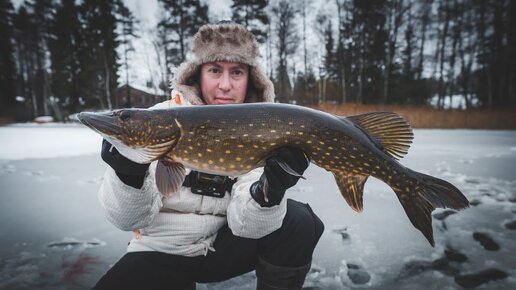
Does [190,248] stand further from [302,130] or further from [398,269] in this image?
[398,269]

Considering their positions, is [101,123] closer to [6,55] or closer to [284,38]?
[284,38]

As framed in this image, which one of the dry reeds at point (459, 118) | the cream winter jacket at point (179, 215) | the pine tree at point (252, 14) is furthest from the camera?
the pine tree at point (252, 14)

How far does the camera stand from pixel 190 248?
5.54 feet

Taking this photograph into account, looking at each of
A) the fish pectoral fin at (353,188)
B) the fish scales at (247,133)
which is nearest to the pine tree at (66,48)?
the fish scales at (247,133)

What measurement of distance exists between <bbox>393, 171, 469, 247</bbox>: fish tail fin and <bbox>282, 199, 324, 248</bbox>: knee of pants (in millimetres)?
639

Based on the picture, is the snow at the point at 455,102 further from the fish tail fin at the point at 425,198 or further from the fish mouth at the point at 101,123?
the fish mouth at the point at 101,123

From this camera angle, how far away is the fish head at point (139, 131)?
1349 millimetres

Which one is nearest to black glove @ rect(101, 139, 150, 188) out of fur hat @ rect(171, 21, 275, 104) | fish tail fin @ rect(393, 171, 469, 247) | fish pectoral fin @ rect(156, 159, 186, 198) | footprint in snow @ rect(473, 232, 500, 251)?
fish pectoral fin @ rect(156, 159, 186, 198)

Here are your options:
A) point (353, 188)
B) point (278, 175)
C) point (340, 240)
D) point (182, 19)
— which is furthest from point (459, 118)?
point (182, 19)

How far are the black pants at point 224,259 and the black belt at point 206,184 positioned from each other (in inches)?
11.3

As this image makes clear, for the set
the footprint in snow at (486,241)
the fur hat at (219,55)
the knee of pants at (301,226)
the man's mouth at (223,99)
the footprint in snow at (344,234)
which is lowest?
the footprint in snow at (344,234)

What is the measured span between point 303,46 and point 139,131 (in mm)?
24907

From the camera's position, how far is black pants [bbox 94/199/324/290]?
1.60 metres

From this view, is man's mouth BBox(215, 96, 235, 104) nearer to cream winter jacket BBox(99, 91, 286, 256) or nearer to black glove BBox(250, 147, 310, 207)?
cream winter jacket BBox(99, 91, 286, 256)
